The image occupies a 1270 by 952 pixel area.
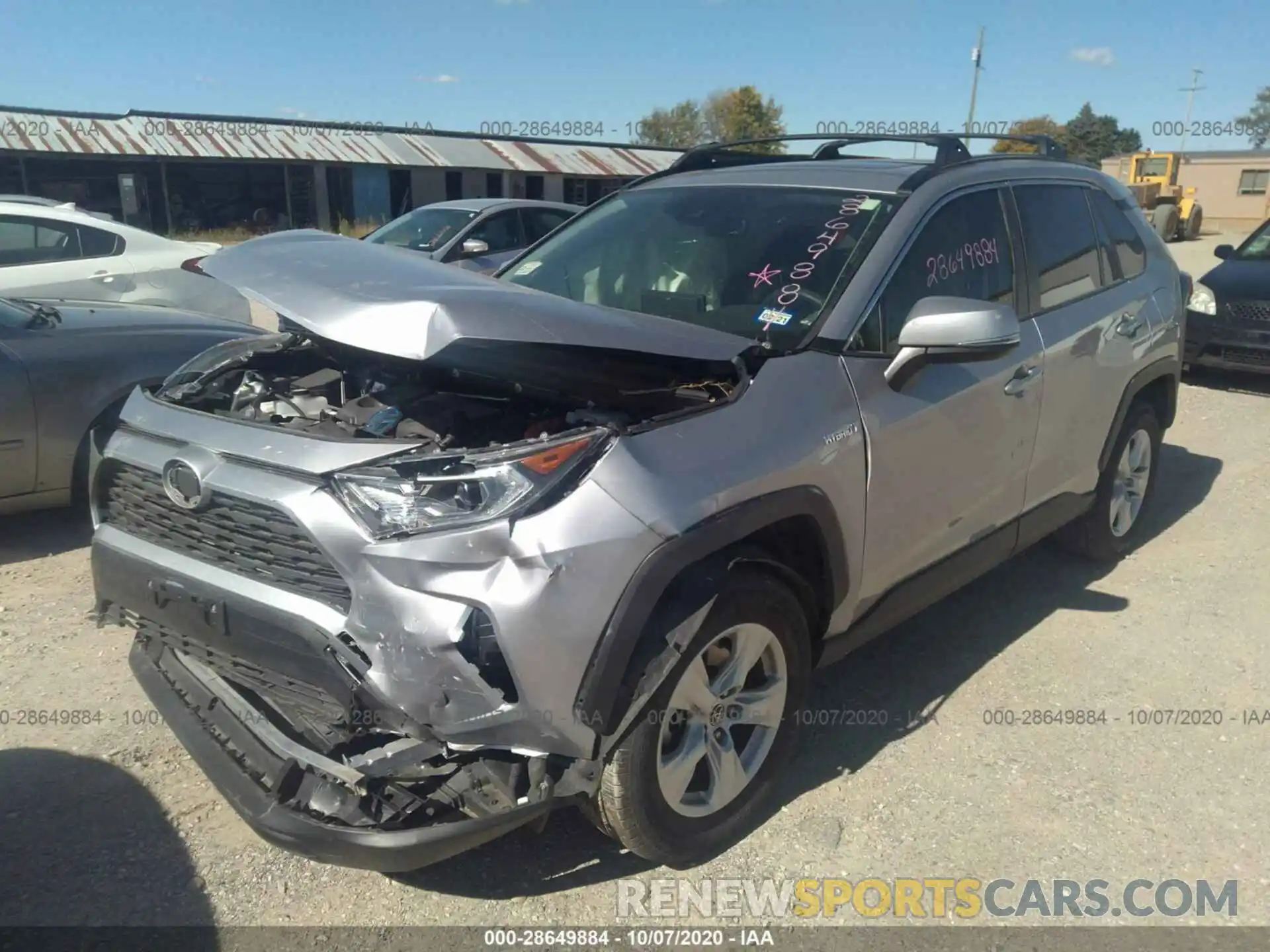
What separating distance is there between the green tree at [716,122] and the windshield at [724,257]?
2037 inches

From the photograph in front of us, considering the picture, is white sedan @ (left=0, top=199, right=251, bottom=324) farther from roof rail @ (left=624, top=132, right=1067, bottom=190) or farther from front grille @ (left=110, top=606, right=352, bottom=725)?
front grille @ (left=110, top=606, right=352, bottom=725)

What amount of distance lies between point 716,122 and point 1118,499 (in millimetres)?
68554

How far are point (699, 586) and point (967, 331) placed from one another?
1.16 m

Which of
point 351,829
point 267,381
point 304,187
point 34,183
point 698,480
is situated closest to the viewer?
point 351,829

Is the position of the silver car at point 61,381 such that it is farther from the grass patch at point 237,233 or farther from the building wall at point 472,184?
the building wall at point 472,184

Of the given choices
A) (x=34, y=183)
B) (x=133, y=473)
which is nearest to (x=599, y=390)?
(x=133, y=473)

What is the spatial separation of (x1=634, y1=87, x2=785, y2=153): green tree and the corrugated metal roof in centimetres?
1959

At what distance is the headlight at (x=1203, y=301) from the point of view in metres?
9.15

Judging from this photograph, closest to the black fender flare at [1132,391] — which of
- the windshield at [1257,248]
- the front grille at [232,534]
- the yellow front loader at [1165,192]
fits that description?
the front grille at [232,534]

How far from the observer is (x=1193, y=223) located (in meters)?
31.7

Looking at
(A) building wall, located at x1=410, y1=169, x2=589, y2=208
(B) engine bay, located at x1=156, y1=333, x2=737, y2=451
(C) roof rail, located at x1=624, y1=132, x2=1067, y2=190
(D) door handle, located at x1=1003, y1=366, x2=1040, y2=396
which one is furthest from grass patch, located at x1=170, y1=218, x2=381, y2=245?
(D) door handle, located at x1=1003, y1=366, x2=1040, y2=396

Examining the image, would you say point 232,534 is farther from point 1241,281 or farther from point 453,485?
point 1241,281

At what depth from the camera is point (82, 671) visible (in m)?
3.69

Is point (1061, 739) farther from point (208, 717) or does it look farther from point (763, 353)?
point (208, 717)
